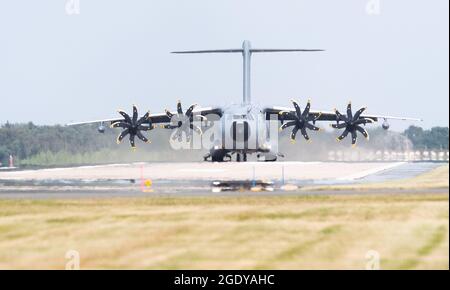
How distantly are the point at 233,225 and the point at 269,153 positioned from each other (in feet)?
133

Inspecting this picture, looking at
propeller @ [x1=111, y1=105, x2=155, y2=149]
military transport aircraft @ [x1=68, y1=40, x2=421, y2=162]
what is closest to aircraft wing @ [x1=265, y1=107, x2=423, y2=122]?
military transport aircraft @ [x1=68, y1=40, x2=421, y2=162]

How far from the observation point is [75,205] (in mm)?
25922

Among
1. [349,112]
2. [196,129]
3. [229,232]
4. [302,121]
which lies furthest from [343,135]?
[229,232]

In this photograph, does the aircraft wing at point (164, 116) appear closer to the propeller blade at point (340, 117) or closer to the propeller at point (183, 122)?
the propeller at point (183, 122)

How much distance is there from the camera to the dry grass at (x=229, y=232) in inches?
612

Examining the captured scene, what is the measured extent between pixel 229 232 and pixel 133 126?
45.4 m

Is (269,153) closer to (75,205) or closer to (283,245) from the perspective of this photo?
(75,205)

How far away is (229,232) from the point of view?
19.1 m

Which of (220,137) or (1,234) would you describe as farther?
(220,137)

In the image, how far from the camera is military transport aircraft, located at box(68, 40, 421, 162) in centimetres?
5544

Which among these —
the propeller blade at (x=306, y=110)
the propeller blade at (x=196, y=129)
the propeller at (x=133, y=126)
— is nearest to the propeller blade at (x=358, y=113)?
the propeller blade at (x=306, y=110)
